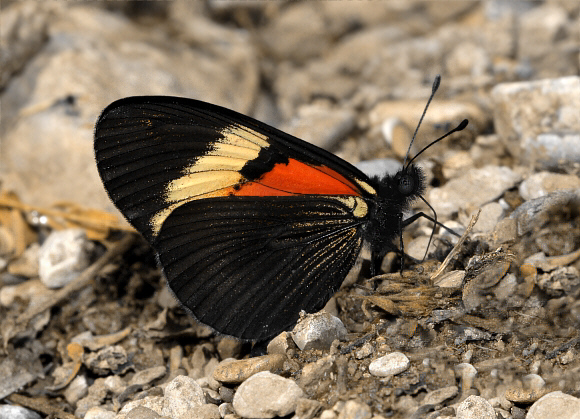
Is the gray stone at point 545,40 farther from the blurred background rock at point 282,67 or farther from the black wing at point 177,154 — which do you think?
the black wing at point 177,154

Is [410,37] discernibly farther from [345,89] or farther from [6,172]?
[6,172]

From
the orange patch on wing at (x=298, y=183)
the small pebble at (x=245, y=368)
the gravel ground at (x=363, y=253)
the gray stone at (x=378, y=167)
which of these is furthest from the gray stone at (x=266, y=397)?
the gray stone at (x=378, y=167)

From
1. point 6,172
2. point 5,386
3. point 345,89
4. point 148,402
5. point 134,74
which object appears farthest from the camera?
point 345,89

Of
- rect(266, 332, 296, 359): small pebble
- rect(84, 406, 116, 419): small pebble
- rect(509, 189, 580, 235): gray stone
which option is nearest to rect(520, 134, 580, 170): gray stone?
rect(509, 189, 580, 235): gray stone

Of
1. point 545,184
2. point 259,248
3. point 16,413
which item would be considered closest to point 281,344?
point 259,248

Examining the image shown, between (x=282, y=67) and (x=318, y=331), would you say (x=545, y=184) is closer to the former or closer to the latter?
(x=318, y=331)

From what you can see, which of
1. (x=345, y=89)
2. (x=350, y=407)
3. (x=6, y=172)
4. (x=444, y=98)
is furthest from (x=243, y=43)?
(x=350, y=407)
